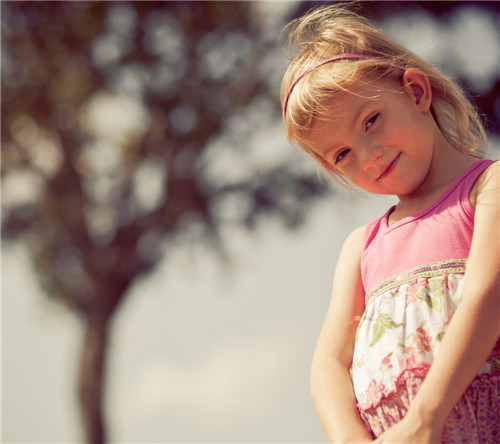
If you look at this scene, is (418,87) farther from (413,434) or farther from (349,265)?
(413,434)

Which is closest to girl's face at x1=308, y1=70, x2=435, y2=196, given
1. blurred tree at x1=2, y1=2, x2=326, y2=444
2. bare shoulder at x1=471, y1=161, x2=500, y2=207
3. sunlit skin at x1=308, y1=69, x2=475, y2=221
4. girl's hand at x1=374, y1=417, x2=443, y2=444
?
sunlit skin at x1=308, y1=69, x2=475, y2=221

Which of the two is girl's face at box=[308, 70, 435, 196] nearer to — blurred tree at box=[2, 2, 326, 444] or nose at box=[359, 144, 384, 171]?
Result: nose at box=[359, 144, 384, 171]

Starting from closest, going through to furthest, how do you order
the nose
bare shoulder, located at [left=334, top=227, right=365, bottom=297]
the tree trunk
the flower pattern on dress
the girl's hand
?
the girl's hand < the flower pattern on dress < the nose < bare shoulder, located at [left=334, top=227, right=365, bottom=297] < the tree trunk

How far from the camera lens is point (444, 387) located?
119 centimetres

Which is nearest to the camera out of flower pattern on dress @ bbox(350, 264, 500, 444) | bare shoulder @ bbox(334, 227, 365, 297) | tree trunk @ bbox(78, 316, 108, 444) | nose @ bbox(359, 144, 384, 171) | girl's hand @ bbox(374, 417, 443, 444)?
girl's hand @ bbox(374, 417, 443, 444)

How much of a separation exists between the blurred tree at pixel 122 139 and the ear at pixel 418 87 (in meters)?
7.95

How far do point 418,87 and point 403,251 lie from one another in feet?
1.19

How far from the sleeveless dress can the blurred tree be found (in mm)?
8049

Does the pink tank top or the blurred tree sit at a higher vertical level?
the pink tank top

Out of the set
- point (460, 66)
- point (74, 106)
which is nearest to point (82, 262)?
point (74, 106)

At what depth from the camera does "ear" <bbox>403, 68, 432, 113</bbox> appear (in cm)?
151

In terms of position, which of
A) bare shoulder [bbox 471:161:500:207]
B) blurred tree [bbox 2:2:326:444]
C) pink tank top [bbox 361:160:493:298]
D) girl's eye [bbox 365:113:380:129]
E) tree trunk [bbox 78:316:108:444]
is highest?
girl's eye [bbox 365:113:380:129]

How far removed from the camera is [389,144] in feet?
Answer: 4.68

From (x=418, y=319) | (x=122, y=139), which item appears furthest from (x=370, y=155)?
(x=122, y=139)
